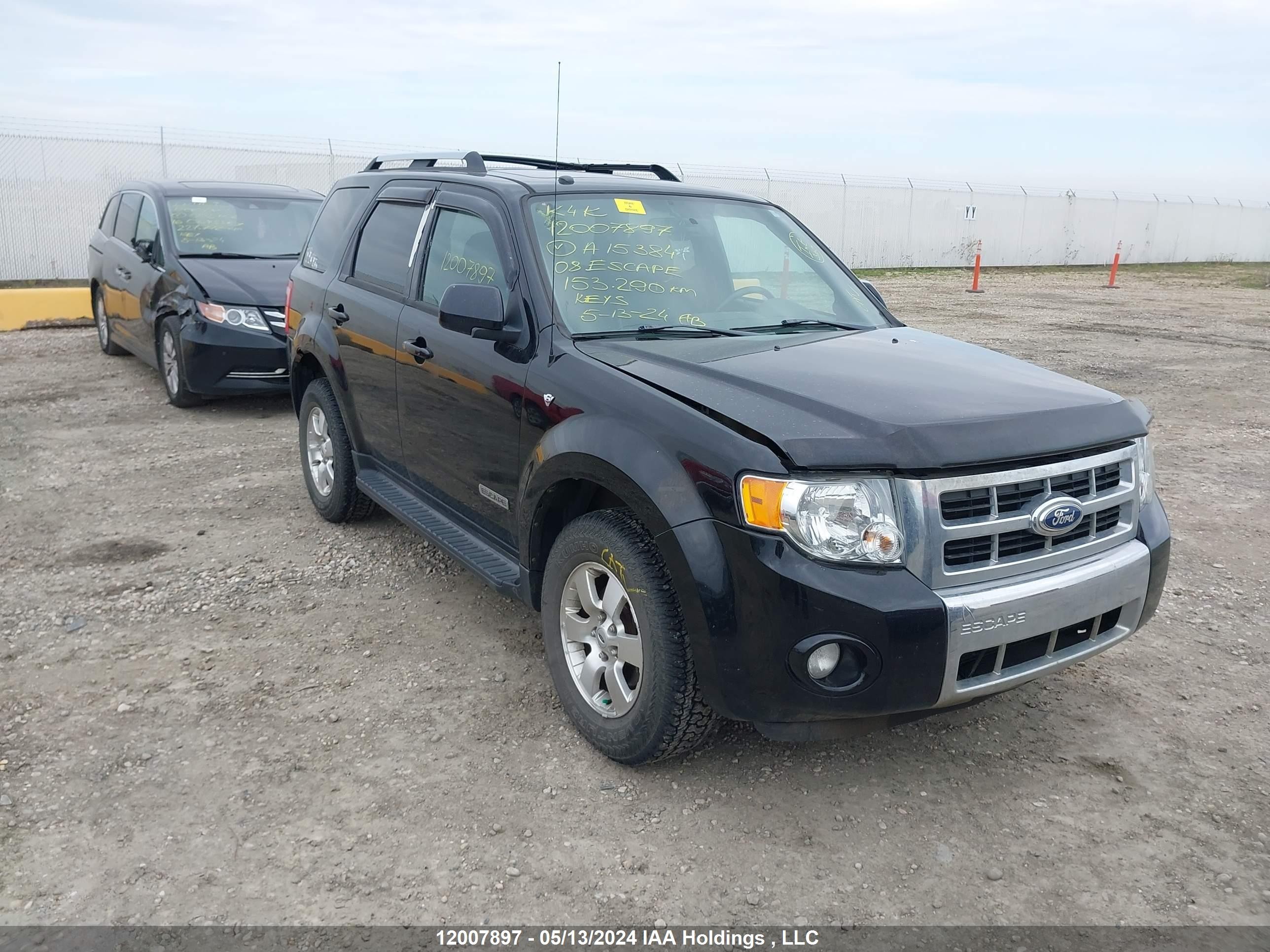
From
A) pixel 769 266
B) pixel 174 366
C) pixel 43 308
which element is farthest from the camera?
pixel 43 308

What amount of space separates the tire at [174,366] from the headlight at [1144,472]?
279 inches

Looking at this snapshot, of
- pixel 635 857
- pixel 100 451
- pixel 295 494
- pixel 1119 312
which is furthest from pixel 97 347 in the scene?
pixel 1119 312

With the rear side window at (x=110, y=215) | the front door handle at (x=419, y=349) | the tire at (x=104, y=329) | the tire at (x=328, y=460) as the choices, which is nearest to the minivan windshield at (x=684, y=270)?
the front door handle at (x=419, y=349)

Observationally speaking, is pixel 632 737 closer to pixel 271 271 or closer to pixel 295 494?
pixel 295 494

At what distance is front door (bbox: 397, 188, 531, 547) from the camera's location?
3809mm

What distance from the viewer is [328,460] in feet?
18.4

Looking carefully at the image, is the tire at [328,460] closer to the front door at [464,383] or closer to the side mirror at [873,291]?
the front door at [464,383]

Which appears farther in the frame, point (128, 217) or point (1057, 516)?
point (128, 217)

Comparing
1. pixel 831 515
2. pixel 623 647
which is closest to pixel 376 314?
pixel 623 647

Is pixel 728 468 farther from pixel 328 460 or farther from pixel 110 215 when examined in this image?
pixel 110 215

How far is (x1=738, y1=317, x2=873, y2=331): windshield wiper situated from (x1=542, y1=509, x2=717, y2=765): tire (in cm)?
116

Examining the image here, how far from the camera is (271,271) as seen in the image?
8.65m

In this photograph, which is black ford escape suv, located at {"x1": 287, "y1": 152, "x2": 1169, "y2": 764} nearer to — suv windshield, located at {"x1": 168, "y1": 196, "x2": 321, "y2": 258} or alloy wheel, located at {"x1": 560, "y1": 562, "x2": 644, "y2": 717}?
alloy wheel, located at {"x1": 560, "y1": 562, "x2": 644, "y2": 717}

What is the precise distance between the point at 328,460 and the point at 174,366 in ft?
12.1
